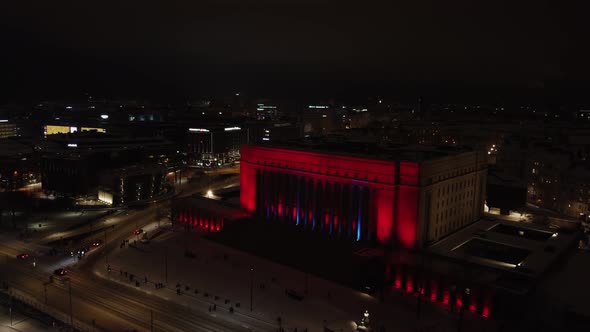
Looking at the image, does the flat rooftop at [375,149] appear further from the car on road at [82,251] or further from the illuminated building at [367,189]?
the car on road at [82,251]

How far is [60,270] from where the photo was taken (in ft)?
190

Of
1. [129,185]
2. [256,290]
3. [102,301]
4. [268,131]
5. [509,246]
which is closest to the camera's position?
[102,301]

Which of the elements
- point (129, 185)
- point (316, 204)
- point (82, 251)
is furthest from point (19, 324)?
point (129, 185)

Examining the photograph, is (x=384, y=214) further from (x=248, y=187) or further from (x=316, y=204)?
(x=248, y=187)

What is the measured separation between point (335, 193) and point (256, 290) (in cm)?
1860

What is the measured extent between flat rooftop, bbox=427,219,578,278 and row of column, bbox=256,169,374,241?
401 inches

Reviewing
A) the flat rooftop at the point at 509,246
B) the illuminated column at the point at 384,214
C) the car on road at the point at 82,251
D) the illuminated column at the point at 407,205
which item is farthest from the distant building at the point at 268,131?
the illuminated column at the point at 407,205

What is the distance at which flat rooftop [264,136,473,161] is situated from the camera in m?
64.5

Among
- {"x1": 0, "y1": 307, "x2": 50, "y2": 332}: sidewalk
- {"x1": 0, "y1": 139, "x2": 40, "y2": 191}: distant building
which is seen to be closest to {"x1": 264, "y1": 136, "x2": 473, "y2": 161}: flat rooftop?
{"x1": 0, "y1": 307, "x2": 50, "y2": 332}: sidewalk

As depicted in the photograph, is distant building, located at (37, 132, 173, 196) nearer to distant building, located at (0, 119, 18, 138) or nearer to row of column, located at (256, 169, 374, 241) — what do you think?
row of column, located at (256, 169, 374, 241)

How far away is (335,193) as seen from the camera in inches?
2611

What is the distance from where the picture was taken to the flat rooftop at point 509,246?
2130 inches

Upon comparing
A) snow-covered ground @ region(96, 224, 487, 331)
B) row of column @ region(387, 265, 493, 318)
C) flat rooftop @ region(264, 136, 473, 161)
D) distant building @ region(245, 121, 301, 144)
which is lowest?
snow-covered ground @ region(96, 224, 487, 331)

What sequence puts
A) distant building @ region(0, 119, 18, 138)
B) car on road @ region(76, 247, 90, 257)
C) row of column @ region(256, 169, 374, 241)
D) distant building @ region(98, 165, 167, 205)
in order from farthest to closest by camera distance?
distant building @ region(0, 119, 18, 138) → distant building @ region(98, 165, 167, 205) → car on road @ region(76, 247, 90, 257) → row of column @ region(256, 169, 374, 241)
